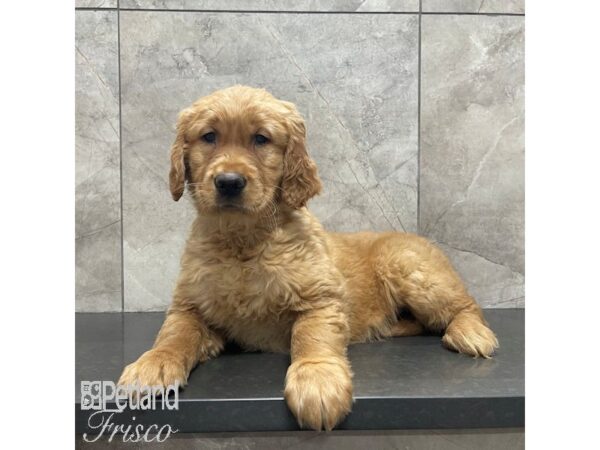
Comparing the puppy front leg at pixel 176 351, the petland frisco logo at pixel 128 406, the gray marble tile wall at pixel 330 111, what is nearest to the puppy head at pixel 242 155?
the puppy front leg at pixel 176 351

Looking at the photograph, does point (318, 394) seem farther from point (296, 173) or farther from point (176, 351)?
point (296, 173)

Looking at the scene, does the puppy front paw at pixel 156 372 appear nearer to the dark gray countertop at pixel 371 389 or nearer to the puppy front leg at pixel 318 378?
the dark gray countertop at pixel 371 389

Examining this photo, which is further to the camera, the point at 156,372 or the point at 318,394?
the point at 156,372

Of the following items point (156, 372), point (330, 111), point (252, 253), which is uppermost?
point (330, 111)

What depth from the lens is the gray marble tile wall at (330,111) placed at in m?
2.79

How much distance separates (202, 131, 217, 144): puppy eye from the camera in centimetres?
192

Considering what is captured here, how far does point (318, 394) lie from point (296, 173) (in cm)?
83

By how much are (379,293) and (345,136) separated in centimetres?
94

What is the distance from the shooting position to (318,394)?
60.7 inches

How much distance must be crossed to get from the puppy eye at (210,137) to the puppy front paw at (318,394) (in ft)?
2.89

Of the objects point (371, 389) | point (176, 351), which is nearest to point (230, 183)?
point (176, 351)

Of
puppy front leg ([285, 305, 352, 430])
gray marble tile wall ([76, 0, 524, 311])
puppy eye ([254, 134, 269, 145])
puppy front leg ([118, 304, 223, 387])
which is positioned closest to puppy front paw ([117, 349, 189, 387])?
puppy front leg ([118, 304, 223, 387])

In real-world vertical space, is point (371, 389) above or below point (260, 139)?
below

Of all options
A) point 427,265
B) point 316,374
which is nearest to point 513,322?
point 427,265
